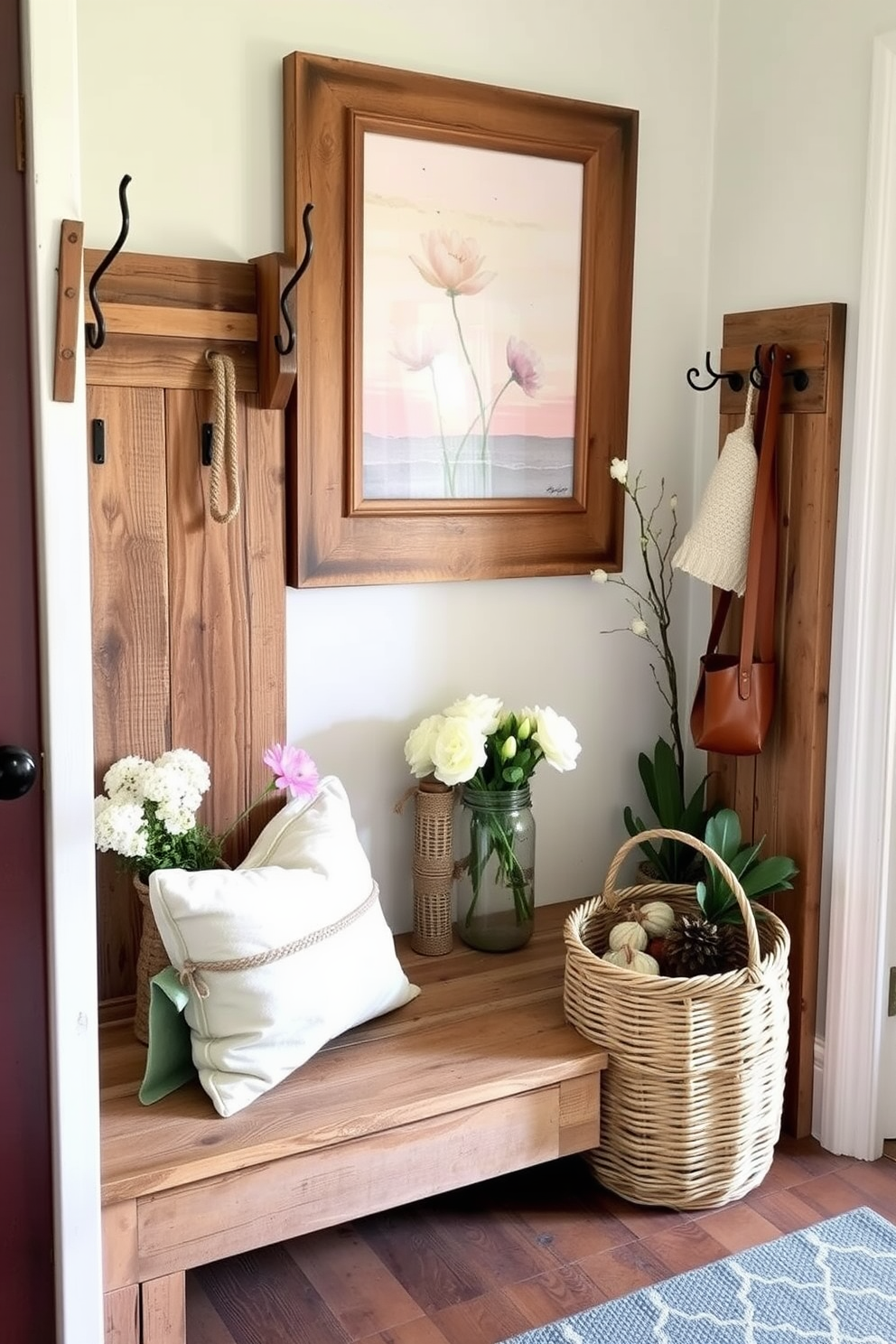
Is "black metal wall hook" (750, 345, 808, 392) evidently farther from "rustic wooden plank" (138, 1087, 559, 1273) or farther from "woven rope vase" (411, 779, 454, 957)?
"rustic wooden plank" (138, 1087, 559, 1273)

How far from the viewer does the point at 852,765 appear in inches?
95.1

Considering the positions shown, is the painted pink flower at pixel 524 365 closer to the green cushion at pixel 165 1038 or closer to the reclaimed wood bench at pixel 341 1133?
the reclaimed wood bench at pixel 341 1133

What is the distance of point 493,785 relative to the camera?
8.09 feet

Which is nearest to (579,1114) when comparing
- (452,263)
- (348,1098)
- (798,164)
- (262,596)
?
(348,1098)

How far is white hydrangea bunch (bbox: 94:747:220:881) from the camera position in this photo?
2.07 metres

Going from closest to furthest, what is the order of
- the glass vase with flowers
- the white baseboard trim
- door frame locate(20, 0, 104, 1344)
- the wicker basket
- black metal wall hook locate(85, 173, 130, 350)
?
door frame locate(20, 0, 104, 1344) → black metal wall hook locate(85, 173, 130, 350) → the wicker basket → the glass vase with flowers → the white baseboard trim

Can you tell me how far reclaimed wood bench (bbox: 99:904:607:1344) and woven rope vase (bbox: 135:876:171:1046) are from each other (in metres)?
0.04

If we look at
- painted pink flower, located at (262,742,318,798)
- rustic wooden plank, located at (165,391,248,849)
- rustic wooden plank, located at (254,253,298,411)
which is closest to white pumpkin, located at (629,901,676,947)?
painted pink flower, located at (262,742,318,798)

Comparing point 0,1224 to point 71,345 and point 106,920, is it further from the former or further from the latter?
point 71,345

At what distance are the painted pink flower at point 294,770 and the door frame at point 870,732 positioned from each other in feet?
3.12

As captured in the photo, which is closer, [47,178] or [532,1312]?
[47,178]

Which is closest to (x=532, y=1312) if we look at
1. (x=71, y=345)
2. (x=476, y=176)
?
(x=71, y=345)

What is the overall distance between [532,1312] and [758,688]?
111cm

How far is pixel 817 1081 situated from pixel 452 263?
165 centimetres
